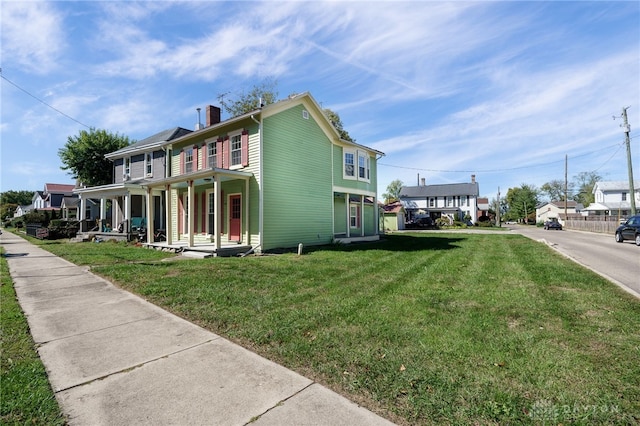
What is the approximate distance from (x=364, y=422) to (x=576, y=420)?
1.64 metres

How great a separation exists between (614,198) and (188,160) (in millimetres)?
66336

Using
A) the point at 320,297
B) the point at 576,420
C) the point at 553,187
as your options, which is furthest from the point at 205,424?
the point at 553,187

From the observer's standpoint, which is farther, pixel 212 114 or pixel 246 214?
pixel 212 114

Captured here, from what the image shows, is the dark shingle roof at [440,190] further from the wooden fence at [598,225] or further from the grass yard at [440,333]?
the grass yard at [440,333]

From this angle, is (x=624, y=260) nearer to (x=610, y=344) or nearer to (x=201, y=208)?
(x=610, y=344)

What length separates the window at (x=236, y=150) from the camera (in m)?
14.2

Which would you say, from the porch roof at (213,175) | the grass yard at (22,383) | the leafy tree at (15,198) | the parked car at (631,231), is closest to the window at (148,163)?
the porch roof at (213,175)

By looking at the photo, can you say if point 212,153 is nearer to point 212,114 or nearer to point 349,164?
point 212,114

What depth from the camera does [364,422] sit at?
99.2 inches

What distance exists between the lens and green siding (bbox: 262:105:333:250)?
13641 millimetres

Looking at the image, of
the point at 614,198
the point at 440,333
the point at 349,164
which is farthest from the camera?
the point at 614,198

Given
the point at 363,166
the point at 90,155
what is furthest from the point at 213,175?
the point at 90,155

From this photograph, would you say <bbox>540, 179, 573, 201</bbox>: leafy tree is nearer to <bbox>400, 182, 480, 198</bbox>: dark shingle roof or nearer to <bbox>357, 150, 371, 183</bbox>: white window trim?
<bbox>400, 182, 480, 198</bbox>: dark shingle roof

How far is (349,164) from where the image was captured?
18.9 m
